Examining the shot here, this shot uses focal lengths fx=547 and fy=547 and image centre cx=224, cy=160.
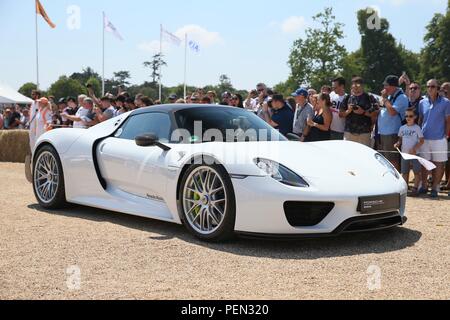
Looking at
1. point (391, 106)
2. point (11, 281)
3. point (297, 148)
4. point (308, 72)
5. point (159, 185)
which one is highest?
point (308, 72)

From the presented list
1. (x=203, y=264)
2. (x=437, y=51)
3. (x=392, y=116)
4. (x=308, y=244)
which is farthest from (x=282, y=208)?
(x=437, y=51)

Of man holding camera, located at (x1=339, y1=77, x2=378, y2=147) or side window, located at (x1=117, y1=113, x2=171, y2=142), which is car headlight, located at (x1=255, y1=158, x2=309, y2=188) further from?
man holding camera, located at (x1=339, y1=77, x2=378, y2=147)

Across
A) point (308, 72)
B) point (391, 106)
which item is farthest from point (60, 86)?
point (391, 106)

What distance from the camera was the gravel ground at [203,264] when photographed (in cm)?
349

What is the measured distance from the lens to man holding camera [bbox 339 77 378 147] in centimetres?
866

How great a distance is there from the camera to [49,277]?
12.6 ft

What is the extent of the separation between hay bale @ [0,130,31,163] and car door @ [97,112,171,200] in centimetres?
919

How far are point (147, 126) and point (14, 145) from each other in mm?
9897

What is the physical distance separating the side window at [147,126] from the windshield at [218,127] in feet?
0.52

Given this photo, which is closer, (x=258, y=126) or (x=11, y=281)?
(x=11, y=281)

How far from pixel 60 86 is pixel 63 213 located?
76.4m

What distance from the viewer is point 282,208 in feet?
14.7

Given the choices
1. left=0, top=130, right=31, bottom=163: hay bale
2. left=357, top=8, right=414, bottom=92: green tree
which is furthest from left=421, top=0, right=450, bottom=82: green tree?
left=0, top=130, right=31, bottom=163: hay bale
